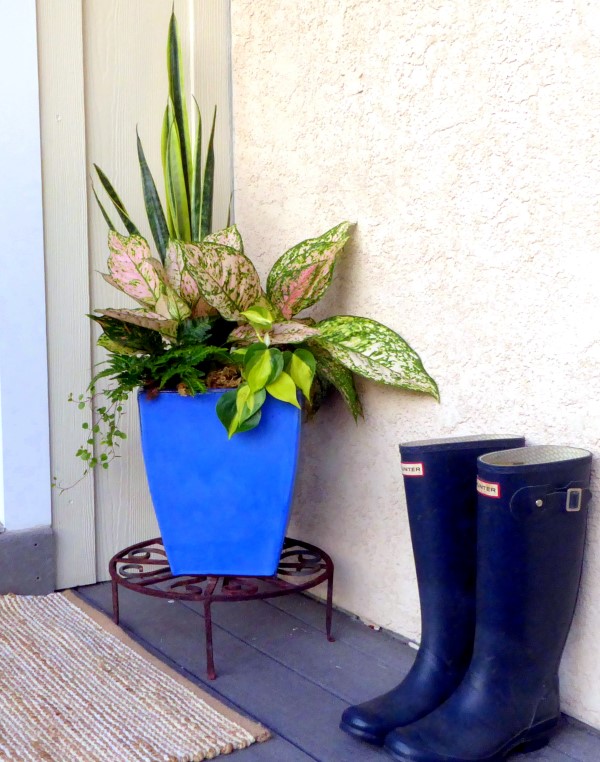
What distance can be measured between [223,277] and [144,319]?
0.17 m

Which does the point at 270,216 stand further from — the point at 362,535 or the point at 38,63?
the point at 362,535

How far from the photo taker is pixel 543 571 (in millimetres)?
1206

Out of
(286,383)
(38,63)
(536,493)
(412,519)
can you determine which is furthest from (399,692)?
(38,63)

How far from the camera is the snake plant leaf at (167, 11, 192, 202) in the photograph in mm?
1765

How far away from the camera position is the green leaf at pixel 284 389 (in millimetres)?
1503

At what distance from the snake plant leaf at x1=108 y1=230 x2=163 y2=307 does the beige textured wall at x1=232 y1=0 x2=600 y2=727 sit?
0.41 meters

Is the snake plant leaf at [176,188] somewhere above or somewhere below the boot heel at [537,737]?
above

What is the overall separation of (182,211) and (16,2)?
588 mm

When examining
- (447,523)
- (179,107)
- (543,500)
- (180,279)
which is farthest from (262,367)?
(179,107)

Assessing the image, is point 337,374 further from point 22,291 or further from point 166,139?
point 22,291

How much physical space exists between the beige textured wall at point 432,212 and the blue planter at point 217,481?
238 millimetres

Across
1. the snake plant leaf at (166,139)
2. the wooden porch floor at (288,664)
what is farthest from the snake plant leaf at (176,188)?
the wooden porch floor at (288,664)

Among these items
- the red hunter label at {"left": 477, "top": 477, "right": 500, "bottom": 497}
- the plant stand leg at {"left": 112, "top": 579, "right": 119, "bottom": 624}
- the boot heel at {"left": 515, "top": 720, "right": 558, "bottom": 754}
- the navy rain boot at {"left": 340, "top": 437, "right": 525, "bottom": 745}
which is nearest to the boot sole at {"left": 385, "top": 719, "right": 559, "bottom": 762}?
the boot heel at {"left": 515, "top": 720, "right": 558, "bottom": 754}

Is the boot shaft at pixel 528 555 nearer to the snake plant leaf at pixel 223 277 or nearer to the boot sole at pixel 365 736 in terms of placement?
the boot sole at pixel 365 736
